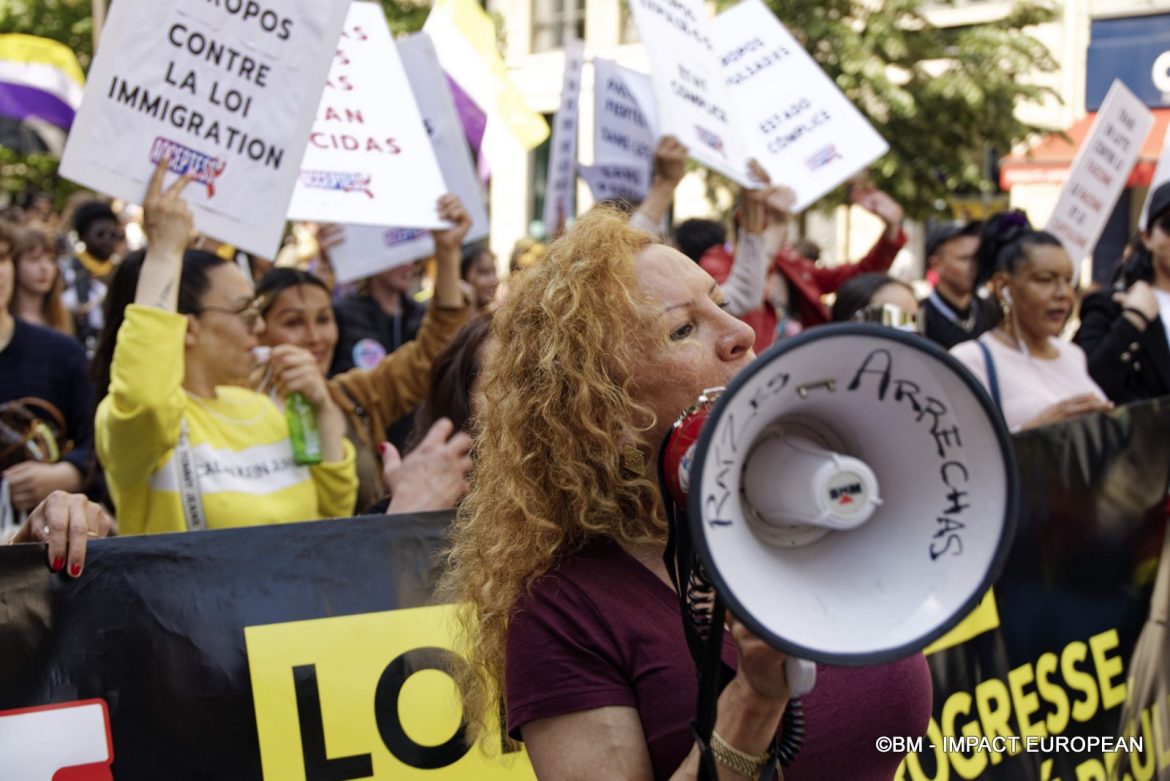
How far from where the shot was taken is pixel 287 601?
253 cm

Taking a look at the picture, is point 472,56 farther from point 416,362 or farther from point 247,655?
point 247,655

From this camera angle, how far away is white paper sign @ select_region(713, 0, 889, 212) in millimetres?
5402

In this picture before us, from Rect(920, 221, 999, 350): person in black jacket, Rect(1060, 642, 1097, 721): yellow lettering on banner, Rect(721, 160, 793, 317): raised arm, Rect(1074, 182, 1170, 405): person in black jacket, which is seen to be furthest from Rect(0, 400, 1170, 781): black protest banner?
Rect(920, 221, 999, 350): person in black jacket

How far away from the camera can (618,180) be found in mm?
6219

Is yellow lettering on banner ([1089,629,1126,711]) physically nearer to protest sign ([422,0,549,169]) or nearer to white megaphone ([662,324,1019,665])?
white megaphone ([662,324,1019,665])

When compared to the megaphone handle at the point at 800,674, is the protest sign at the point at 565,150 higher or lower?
higher

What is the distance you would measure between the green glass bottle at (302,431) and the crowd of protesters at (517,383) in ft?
0.06

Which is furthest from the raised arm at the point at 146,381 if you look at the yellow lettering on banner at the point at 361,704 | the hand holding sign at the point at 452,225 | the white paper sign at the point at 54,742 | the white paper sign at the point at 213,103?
the hand holding sign at the point at 452,225

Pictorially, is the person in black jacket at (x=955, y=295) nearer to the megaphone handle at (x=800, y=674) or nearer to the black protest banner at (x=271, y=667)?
the black protest banner at (x=271, y=667)

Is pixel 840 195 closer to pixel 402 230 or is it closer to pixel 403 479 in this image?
pixel 402 230

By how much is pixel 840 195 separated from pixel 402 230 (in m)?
10.9

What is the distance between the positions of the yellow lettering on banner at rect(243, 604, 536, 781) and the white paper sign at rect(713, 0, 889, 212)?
319 cm

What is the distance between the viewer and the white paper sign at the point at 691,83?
4715mm

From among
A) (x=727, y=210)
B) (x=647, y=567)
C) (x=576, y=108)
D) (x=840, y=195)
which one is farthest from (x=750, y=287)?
(x=727, y=210)
